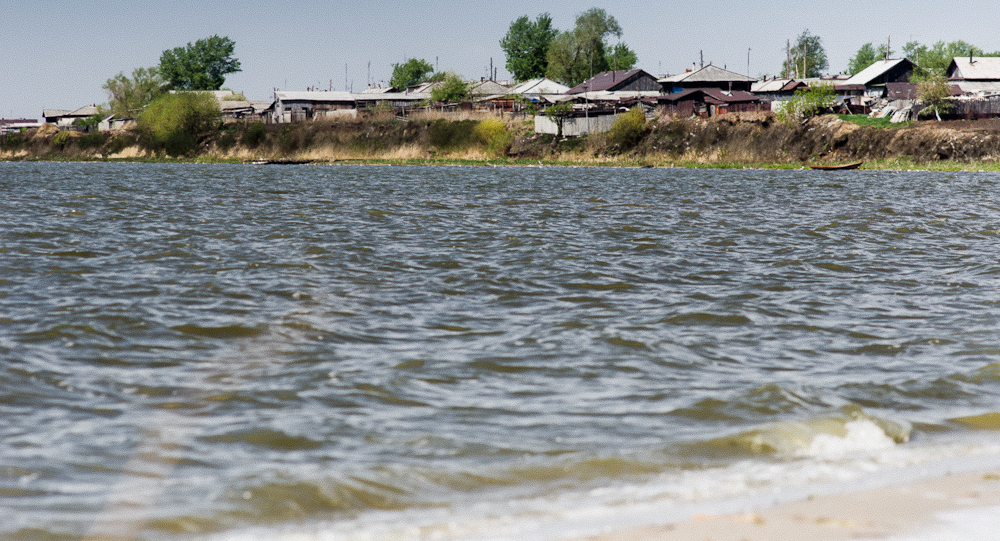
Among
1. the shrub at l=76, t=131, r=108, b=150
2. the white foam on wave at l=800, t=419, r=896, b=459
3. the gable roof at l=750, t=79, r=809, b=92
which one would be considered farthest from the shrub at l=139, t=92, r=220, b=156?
the white foam on wave at l=800, t=419, r=896, b=459

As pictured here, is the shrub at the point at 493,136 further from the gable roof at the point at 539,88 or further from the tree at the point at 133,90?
the tree at the point at 133,90

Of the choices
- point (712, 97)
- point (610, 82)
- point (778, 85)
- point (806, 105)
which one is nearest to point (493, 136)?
point (712, 97)

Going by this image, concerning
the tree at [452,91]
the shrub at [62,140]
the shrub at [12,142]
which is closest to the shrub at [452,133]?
the tree at [452,91]

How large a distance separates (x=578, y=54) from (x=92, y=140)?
76753 mm

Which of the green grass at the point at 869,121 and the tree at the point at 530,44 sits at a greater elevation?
the tree at the point at 530,44

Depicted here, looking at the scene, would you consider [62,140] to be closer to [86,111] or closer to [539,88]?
[86,111]

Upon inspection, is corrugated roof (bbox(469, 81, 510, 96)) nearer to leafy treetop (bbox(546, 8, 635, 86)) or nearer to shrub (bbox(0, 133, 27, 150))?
leafy treetop (bbox(546, 8, 635, 86))

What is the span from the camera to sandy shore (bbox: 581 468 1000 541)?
443 cm

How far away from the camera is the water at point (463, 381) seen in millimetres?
5281

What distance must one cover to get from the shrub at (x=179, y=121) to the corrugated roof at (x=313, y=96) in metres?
12.2

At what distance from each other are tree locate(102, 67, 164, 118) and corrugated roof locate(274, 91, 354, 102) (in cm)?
3969

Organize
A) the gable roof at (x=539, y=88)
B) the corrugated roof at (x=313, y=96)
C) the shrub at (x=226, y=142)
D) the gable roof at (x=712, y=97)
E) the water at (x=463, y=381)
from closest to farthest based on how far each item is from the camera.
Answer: the water at (x=463, y=381) < the gable roof at (x=712, y=97) < the shrub at (x=226, y=142) < the gable roof at (x=539, y=88) < the corrugated roof at (x=313, y=96)

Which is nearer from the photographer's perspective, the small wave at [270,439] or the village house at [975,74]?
the small wave at [270,439]

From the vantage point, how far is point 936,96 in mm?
75938
